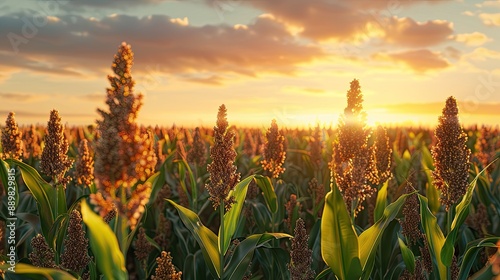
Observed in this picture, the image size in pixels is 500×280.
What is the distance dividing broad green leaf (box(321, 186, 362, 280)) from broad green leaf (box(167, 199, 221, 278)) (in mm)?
1013

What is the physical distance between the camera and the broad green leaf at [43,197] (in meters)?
5.40

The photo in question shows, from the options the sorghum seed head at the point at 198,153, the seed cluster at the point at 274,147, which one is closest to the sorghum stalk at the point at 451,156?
the seed cluster at the point at 274,147

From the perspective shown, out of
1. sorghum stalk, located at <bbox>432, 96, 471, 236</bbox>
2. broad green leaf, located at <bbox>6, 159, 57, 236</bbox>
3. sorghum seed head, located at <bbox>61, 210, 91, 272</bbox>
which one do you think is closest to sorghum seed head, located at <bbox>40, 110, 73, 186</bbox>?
broad green leaf, located at <bbox>6, 159, 57, 236</bbox>

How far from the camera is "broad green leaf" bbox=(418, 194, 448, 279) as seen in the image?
4.59 meters

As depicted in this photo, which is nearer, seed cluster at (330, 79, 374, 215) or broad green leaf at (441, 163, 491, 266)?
broad green leaf at (441, 163, 491, 266)

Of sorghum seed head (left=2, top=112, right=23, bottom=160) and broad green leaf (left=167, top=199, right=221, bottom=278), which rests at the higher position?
sorghum seed head (left=2, top=112, right=23, bottom=160)

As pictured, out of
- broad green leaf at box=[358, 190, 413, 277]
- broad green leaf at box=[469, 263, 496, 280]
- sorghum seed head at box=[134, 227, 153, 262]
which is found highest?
broad green leaf at box=[358, 190, 413, 277]

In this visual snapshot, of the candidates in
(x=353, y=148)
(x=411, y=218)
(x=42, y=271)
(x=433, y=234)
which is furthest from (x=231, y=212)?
(x=411, y=218)

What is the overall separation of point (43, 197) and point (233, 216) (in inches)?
83.6

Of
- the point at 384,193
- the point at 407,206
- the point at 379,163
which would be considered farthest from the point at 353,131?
the point at 379,163

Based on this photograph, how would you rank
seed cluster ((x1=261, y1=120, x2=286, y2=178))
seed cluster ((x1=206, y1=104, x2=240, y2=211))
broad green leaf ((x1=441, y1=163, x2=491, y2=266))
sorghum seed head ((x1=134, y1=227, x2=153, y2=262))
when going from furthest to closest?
seed cluster ((x1=261, y1=120, x2=286, y2=178))
sorghum seed head ((x1=134, y1=227, x2=153, y2=262))
broad green leaf ((x1=441, y1=163, x2=491, y2=266))
seed cluster ((x1=206, y1=104, x2=240, y2=211))

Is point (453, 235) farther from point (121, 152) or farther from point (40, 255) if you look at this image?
point (40, 255)

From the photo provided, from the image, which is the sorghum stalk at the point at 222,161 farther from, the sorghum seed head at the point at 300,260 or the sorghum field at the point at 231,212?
the sorghum seed head at the point at 300,260

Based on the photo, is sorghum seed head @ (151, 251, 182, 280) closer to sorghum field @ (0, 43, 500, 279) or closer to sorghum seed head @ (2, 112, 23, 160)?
sorghum field @ (0, 43, 500, 279)
